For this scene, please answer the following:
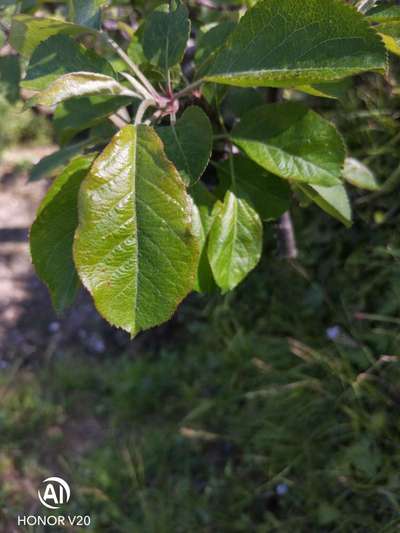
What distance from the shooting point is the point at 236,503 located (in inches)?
70.7

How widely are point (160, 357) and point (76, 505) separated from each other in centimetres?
77

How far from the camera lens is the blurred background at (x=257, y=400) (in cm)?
166

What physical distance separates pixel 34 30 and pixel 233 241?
1.28ft

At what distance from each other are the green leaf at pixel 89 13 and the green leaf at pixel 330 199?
1.23ft

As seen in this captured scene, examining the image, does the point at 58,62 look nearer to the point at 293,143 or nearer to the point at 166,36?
the point at 166,36

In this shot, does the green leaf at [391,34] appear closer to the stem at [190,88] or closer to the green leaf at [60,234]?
the stem at [190,88]

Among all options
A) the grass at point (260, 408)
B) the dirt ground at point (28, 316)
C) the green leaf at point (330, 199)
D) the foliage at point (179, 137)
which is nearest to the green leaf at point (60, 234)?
the foliage at point (179, 137)

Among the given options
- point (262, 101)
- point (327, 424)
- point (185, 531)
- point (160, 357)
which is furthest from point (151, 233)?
point (160, 357)

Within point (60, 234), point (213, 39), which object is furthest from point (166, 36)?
point (60, 234)

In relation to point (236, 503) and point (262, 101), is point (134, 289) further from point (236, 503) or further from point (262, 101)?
point (236, 503)

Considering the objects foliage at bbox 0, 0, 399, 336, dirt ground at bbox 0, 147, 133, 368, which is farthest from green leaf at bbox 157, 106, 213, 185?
dirt ground at bbox 0, 147, 133, 368

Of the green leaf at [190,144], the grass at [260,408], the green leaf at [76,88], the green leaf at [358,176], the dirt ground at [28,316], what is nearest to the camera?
the green leaf at [76,88]

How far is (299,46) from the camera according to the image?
2.19 feet

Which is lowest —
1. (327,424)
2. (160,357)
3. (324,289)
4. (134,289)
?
(160,357)
